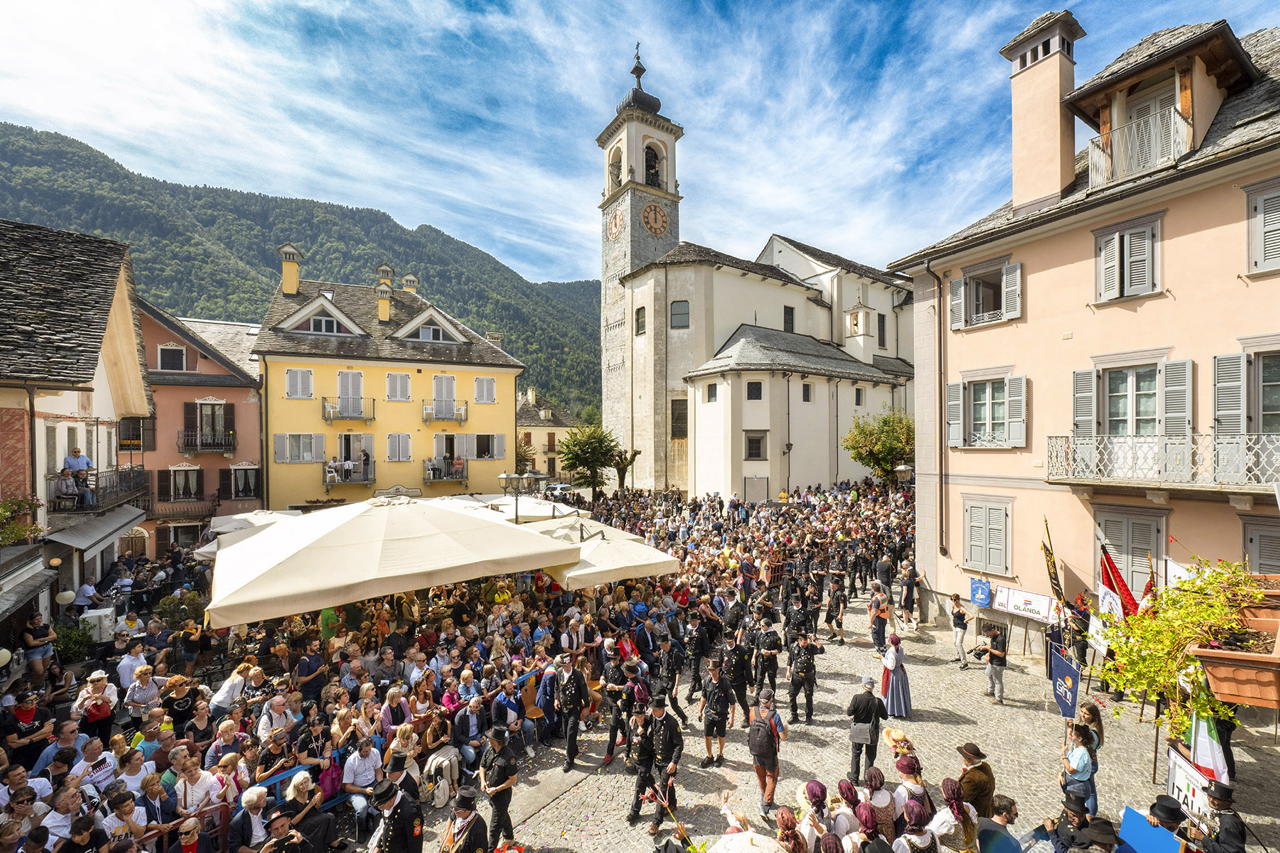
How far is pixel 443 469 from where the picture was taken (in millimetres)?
28750

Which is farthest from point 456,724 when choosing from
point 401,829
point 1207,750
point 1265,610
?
point 1265,610

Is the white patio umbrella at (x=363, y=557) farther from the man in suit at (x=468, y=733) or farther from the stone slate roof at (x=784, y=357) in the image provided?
the stone slate roof at (x=784, y=357)

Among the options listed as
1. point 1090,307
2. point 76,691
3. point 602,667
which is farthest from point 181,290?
point 1090,307

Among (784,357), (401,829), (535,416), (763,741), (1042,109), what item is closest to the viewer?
(401,829)

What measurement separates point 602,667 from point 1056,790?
23.9ft

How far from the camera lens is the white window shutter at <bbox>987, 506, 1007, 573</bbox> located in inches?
538

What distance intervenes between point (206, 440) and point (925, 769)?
95.2 ft

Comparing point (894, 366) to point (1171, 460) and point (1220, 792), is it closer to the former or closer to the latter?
point (1171, 460)

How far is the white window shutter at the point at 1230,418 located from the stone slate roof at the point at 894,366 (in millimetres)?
30055

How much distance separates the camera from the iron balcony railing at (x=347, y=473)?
26453 millimetres

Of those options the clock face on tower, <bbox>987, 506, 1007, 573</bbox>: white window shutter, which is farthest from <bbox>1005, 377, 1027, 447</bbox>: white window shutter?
the clock face on tower

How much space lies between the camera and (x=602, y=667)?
36.2 feet

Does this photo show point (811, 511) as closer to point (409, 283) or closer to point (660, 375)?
point (660, 375)

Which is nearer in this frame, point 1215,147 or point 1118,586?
point 1118,586
